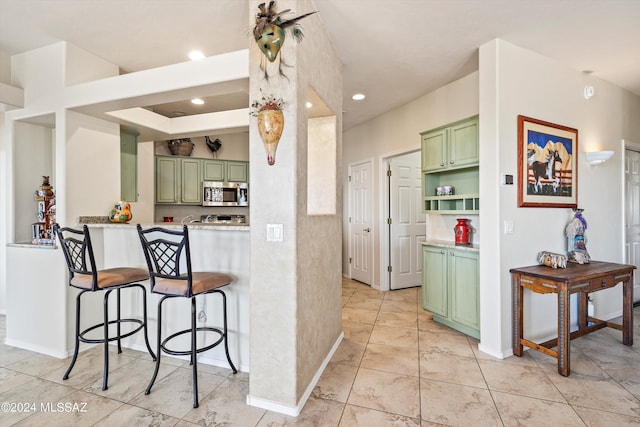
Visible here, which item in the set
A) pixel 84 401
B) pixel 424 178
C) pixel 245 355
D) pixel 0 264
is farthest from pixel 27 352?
pixel 424 178

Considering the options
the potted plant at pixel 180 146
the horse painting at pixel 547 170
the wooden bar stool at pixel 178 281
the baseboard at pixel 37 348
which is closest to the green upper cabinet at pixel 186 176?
the potted plant at pixel 180 146

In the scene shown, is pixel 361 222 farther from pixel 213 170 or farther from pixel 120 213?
pixel 120 213

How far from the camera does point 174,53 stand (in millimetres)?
2896

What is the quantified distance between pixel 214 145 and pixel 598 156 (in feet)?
16.7

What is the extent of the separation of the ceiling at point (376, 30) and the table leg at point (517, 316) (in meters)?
2.05

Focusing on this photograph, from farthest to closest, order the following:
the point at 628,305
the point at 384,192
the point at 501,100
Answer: the point at 384,192
the point at 628,305
the point at 501,100

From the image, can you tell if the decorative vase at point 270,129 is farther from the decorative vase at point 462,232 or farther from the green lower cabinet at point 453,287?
the decorative vase at point 462,232

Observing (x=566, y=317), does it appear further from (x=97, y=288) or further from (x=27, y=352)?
(x=27, y=352)

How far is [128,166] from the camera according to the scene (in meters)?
3.43

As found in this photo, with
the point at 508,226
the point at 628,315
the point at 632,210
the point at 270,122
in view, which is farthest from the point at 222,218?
the point at 632,210

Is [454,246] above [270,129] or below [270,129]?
below

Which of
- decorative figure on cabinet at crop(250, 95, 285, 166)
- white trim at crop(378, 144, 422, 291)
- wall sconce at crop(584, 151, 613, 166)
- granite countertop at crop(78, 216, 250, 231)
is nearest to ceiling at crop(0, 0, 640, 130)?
decorative figure on cabinet at crop(250, 95, 285, 166)

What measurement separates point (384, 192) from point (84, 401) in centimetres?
403

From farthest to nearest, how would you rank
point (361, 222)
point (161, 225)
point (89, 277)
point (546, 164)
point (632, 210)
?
point (361, 222) → point (632, 210) → point (546, 164) → point (161, 225) → point (89, 277)
